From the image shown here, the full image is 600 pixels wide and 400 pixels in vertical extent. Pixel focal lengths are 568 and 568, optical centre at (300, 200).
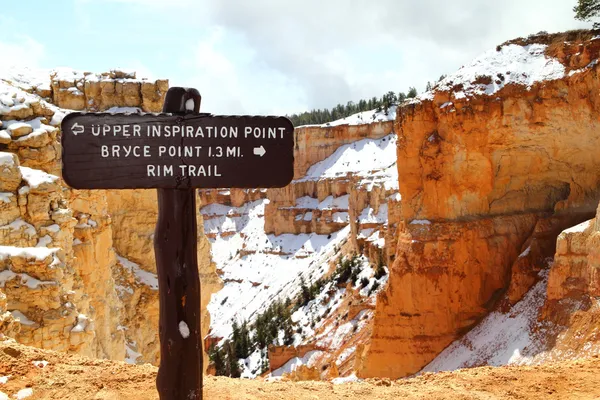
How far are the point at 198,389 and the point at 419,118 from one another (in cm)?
1608

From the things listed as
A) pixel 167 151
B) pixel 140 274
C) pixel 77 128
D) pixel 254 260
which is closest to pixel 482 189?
pixel 140 274

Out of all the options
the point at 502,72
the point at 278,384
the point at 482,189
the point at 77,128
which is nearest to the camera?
the point at 77,128

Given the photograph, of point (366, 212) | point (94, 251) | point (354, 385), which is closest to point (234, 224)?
point (366, 212)

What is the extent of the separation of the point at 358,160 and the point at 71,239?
68.7 m

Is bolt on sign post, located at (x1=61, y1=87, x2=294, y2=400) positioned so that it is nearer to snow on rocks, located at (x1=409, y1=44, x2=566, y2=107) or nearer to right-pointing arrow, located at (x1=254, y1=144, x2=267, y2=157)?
right-pointing arrow, located at (x1=254, y1=144, x2=267, y2=157)

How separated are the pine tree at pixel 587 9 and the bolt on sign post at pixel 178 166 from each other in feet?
65.5

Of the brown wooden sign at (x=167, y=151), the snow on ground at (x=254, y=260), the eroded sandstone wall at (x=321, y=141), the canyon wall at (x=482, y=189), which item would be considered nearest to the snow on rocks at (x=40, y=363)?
the brown wooden sign at (x=167, y=151)

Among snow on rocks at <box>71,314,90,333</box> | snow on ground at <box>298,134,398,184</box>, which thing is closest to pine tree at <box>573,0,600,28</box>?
snow on rocks at <box>71,314,90,333</box>

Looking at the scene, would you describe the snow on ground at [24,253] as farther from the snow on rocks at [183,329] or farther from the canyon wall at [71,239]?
the snow on rocks at [183,329]

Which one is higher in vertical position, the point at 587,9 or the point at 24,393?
the point at 587,9

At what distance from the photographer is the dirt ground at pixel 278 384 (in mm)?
4848

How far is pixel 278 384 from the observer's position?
5551mm

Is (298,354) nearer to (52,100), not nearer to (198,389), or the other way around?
(52,100)

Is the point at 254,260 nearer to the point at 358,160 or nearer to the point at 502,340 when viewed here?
the point at 358,160
